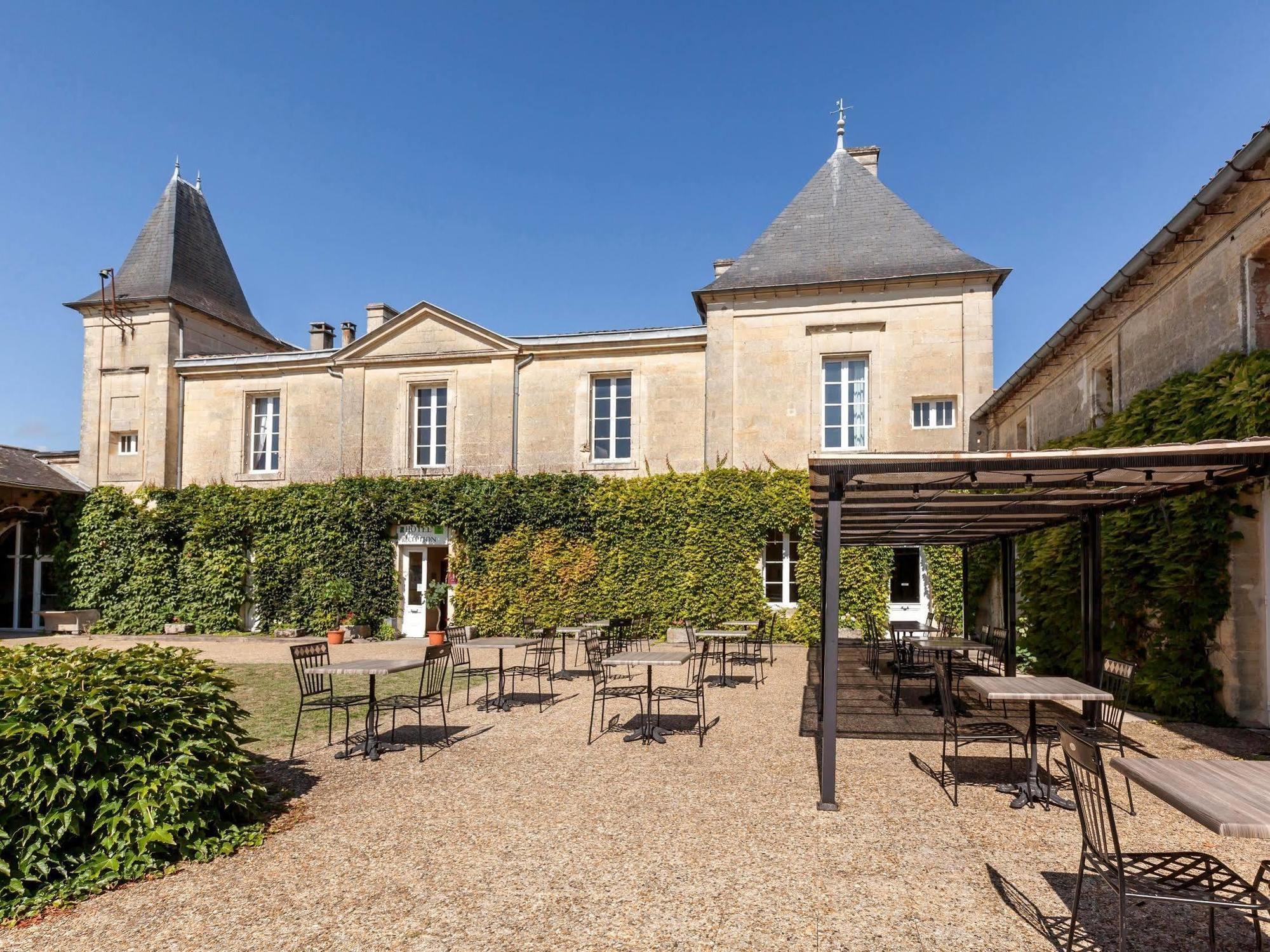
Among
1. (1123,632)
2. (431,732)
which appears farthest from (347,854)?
(1123,632)

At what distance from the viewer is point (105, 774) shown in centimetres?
390

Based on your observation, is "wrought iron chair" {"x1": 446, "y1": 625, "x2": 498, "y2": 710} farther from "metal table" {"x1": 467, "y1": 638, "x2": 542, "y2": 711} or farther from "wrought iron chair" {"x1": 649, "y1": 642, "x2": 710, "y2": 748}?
"wrought iron chair" {"x1": 649, "y1": 642, "x2": 710, "y2": 748}

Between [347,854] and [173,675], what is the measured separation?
140 cm

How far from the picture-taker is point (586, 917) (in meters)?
3.45

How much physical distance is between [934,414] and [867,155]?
6.15m

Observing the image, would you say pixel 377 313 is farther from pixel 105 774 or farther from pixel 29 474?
pixel 105 774

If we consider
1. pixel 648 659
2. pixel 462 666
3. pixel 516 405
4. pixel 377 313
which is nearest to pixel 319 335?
pixel 377 313

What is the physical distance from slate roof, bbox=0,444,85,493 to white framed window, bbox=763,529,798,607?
15.5 m

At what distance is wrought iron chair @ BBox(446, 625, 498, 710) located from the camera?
866 centimetres

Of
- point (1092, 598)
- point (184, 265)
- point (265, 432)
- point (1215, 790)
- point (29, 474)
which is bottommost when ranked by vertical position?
point (1215, 790)

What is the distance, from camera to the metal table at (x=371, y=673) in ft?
20.2

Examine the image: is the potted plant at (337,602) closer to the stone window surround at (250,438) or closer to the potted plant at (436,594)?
the potted plant at (436,594)

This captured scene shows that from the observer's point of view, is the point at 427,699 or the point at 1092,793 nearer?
the point at 1092,793

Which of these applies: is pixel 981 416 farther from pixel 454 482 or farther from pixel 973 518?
pixel 454 482
